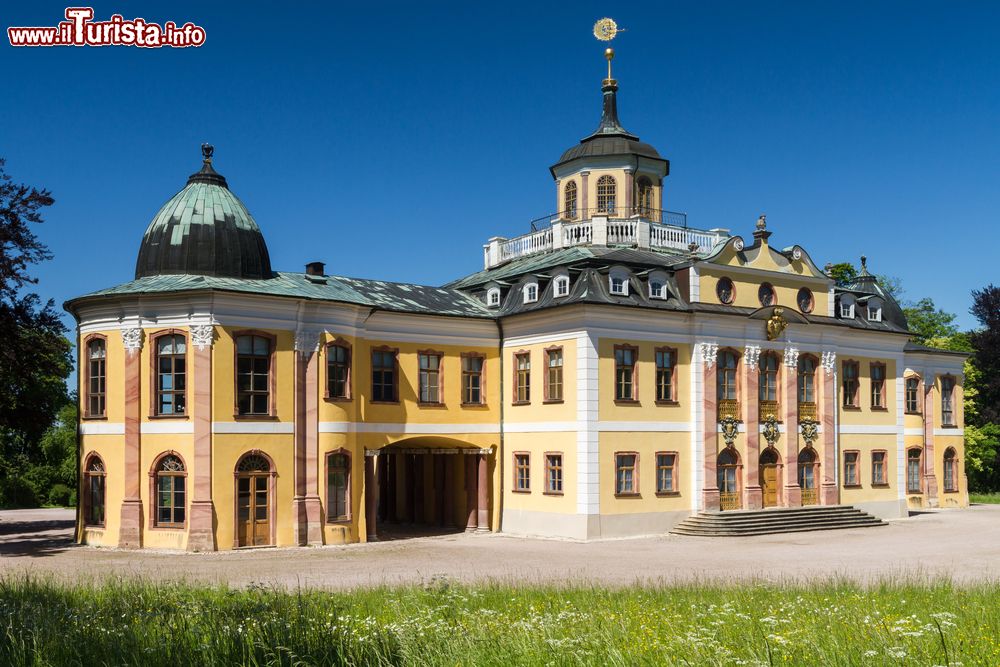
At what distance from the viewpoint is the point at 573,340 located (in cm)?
3319

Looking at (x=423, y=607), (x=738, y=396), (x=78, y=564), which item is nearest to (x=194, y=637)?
(x=423, y=607)

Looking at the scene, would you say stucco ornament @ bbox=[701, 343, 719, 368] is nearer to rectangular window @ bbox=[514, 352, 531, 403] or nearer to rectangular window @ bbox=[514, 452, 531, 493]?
rectangular window @ bbox=[514, 352, 531, 403]

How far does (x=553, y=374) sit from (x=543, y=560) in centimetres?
889

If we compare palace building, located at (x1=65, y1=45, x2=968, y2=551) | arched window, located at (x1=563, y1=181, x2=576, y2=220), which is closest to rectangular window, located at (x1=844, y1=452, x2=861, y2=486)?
palace building, located at (x1=65, y1=45, x2=968, y2=551)

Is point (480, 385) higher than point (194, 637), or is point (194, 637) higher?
point (480, 385)

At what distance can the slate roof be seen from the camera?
97.3 ft

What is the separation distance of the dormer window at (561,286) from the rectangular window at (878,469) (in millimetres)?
16088

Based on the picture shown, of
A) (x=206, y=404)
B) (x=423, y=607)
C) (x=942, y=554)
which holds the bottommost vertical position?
(x=942, y=554)

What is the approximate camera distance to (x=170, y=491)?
95.5ft

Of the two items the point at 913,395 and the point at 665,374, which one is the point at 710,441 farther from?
the point at 913,395

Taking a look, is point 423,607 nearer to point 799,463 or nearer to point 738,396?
point 738,396

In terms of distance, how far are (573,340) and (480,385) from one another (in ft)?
14.4

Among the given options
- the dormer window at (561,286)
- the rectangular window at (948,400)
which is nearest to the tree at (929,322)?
the rectangular window at (948,400)

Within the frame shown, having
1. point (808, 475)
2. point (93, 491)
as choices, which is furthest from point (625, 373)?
point (93, 491)
